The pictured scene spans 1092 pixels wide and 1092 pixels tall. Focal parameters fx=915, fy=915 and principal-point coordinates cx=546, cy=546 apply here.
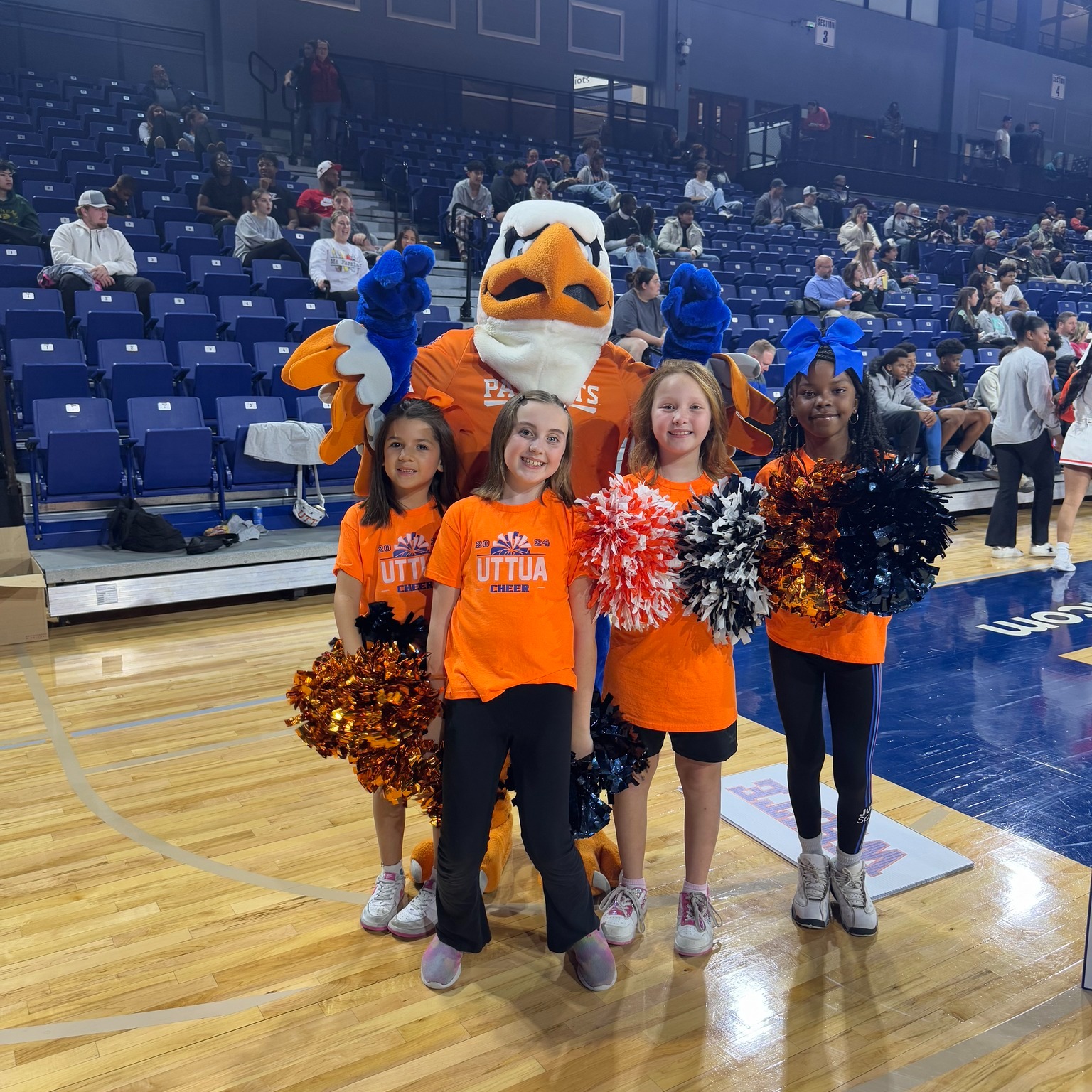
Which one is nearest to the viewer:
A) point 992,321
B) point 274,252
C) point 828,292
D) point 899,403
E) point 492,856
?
point 492,856

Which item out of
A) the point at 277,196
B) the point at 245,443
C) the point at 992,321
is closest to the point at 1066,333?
the point at 992,321

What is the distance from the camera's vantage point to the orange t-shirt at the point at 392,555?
196cm

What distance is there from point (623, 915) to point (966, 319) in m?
8.88

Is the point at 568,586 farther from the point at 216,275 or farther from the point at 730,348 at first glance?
the point at 730,348

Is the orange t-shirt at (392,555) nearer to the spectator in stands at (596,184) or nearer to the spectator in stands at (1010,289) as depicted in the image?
the spectator in stands at (596,184)

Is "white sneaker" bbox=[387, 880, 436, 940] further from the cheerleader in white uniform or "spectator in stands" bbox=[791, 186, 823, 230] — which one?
"spectator in stands" bbox=[791, 186, 823, 230]

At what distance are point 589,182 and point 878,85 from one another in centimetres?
984

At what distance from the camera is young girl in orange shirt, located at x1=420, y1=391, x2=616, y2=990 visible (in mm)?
1737

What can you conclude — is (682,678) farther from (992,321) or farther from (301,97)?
(301,97)

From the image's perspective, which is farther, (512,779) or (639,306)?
(639,306)

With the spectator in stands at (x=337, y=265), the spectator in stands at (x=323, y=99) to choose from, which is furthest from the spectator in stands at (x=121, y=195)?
the spectator in stands at (x=323, y=99)

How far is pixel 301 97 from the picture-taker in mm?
10844

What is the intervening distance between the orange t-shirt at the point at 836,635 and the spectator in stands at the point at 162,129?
29.7 feet

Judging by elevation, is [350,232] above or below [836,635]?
above
